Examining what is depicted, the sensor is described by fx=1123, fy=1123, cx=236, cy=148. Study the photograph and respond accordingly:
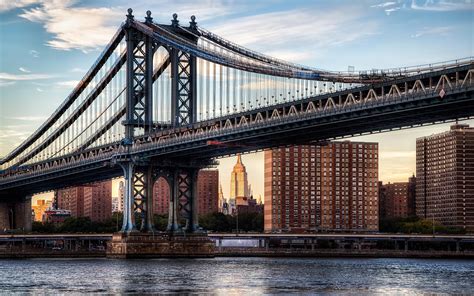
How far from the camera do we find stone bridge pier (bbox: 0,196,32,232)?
183250 mm

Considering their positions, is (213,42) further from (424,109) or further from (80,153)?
(424,109)

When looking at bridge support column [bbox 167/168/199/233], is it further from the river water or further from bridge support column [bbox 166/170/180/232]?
the river water

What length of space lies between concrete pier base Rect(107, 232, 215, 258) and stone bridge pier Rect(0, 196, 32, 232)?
61.9 metres

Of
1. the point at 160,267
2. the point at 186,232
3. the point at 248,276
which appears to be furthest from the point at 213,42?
the point at 248,276

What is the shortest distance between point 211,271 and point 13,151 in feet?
248

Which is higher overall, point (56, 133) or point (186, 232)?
point (56, 133)

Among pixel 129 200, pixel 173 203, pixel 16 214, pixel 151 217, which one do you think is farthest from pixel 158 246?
pixel 16 214

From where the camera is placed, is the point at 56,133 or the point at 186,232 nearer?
the point at 186,232

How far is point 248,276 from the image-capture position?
8900 centimetres

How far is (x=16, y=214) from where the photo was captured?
186375 millimetres

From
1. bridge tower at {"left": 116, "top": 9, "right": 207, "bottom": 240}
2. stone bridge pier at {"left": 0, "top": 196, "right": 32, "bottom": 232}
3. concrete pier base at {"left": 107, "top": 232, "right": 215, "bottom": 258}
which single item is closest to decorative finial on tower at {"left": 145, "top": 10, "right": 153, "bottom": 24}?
bridge tower at {"left": 116, "top": 9, "right": 207, "bottom": 240}

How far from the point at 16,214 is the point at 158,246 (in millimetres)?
70526

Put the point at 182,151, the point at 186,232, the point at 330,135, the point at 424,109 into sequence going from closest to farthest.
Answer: the point at 424,109
the point at 330,135
the point at 182,151
the point at 186,232

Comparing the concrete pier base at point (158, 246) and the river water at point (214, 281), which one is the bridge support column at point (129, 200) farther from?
the river water at point (214, 281)
